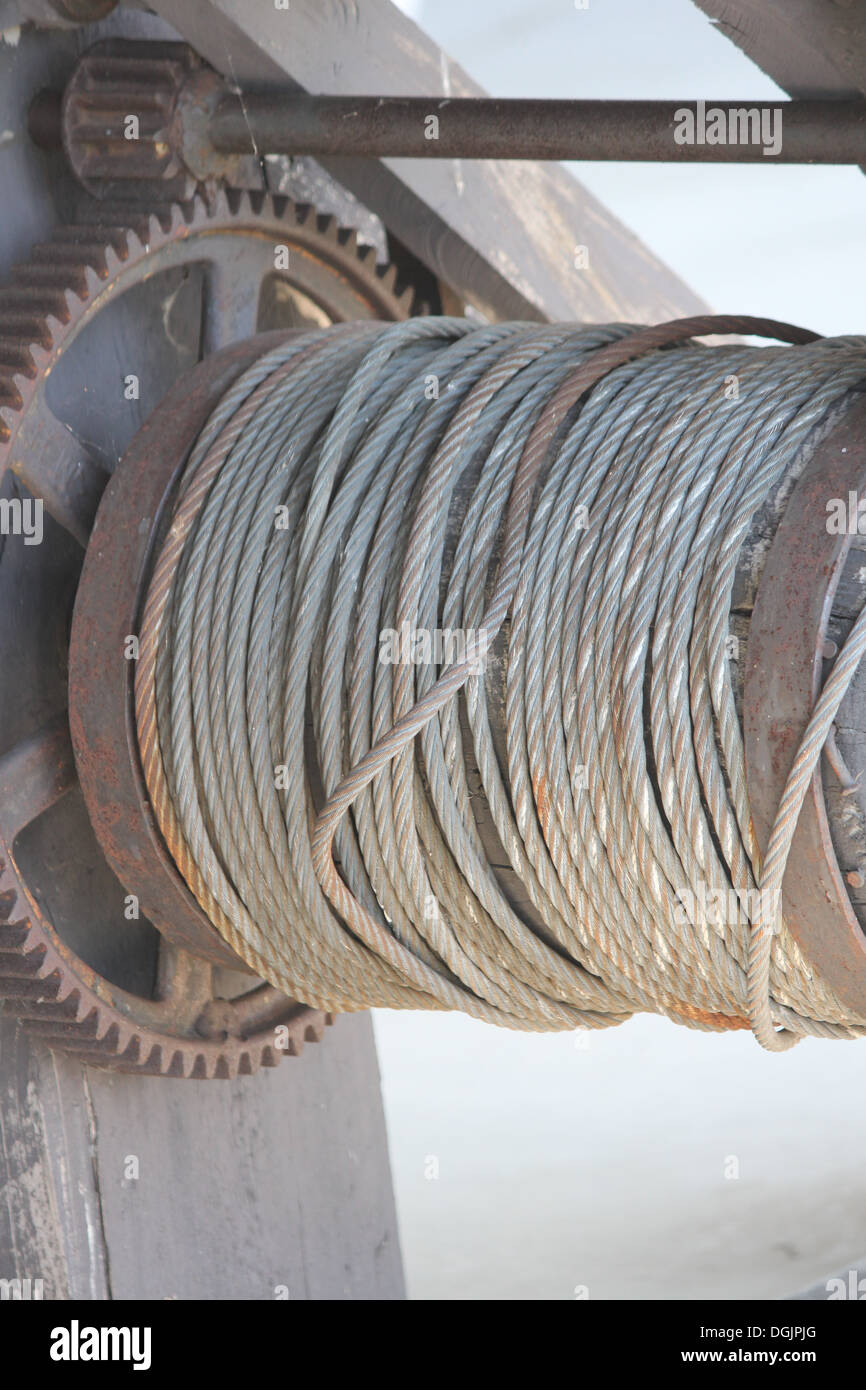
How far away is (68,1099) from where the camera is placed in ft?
7.99

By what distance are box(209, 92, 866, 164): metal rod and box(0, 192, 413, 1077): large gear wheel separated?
128mm

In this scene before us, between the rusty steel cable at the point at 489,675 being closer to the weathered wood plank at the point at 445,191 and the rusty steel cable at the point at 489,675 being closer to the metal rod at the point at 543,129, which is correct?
the metal rod at the point at 543,129

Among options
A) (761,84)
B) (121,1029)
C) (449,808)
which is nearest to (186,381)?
(449,808)

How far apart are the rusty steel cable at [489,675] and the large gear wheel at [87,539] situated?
8.4 inches

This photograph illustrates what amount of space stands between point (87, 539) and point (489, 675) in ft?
2.17

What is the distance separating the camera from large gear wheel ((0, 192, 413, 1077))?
2223 millimetres

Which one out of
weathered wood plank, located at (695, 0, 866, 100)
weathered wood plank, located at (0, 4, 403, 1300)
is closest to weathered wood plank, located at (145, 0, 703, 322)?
weathered wood plank, located at (0, 4, 403, 1300)

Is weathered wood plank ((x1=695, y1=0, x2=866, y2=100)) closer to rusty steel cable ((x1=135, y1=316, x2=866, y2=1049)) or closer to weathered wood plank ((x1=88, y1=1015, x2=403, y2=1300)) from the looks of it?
rusty steel cable ((x1=135, y1=316, x2=866, y2=1049))

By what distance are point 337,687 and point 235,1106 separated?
1.01 meters

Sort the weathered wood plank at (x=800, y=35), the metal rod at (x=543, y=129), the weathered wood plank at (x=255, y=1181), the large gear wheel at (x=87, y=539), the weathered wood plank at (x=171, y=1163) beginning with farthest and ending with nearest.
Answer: the weathered wood plank at (x=255, y=1181) < the weathered wood plank at (x=171, y=1163) < the large gear wheel at (x=87, y=539) < the metal rod at (x=543, y=129) < the weathered wood plank at (x=800, y=35)

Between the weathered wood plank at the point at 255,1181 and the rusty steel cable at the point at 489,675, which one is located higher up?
the rusty steel cable at the point at 489,675

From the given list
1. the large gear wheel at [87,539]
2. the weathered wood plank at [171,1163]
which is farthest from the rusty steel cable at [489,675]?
the weathered wood plank at [171,1163]

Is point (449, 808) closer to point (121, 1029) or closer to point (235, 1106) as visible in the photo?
point (121, 1029)

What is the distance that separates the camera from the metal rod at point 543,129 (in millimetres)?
2078
